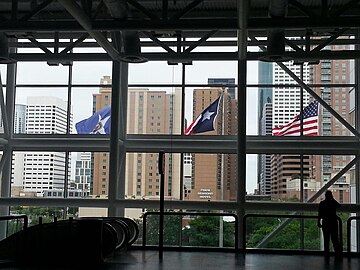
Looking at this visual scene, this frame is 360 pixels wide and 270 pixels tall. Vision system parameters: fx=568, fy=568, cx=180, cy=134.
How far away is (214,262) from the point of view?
12656 mm

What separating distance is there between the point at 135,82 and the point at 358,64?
7561mm

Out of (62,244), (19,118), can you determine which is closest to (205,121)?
(19,118)

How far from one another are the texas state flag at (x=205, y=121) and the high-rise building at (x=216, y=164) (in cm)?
13

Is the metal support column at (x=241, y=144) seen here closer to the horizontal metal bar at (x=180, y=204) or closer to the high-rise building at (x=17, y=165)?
the horizontal metal bar at (x=180, y=204)

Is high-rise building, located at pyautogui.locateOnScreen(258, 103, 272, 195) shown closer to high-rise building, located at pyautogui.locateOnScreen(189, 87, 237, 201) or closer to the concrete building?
high-rise building, located at pyautogui.locateOnScreen(189, 87, 237, 201)

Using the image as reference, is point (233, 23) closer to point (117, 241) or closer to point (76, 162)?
point (117, 241)

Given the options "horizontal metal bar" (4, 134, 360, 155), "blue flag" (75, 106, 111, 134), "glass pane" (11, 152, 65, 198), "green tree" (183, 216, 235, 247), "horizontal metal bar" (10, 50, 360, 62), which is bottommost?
"green tree" (183, 216, 235, 247)

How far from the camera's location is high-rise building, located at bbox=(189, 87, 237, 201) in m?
19.3

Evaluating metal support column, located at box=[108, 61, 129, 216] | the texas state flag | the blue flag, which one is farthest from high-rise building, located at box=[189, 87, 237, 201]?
the blue flag

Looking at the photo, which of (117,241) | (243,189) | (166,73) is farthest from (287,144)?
(117,241)

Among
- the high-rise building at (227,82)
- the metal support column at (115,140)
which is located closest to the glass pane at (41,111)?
the metal support column at (115,140)

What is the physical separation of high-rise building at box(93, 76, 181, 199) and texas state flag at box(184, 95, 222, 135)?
49 centimetres

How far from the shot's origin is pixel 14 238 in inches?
489

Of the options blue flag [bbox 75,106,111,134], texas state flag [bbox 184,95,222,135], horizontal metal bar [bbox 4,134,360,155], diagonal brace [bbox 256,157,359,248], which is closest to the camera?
diagonal brace [bbox 256,157,359,248]
